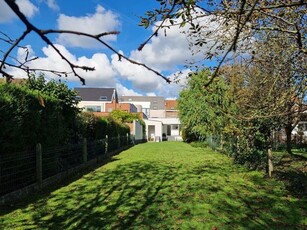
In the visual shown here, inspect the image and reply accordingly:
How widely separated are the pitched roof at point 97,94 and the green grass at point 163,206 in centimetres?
5878

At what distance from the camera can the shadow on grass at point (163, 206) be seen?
238 inches

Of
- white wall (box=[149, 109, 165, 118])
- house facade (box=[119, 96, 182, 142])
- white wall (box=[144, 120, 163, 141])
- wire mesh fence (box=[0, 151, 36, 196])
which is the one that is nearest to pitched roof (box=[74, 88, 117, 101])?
house facade (box=[119, 96, 182, 142])

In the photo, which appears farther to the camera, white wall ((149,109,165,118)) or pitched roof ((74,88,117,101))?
white wall ((149,109,165,118))

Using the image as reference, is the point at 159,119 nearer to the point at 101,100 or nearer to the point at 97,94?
the point at 101,100

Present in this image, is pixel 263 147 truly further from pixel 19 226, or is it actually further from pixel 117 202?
pixel 19 226

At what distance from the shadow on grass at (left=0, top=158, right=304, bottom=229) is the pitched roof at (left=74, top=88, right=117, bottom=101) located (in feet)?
193

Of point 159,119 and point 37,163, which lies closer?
point 37,163

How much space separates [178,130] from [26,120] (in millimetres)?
59795

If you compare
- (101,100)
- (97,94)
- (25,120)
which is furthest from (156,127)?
(25,120)

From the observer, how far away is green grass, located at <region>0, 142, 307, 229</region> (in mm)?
6012

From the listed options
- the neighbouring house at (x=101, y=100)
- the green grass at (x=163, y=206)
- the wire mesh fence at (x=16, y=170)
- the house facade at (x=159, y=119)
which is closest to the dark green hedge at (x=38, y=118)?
the wire mesh fence at (x=16, y=170)

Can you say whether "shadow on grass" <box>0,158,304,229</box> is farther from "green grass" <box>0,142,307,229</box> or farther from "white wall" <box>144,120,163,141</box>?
"white wall" <box>144,120,163,141</box>

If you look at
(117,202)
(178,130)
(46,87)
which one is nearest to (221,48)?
(117,202)

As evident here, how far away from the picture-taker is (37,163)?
9695 mm
